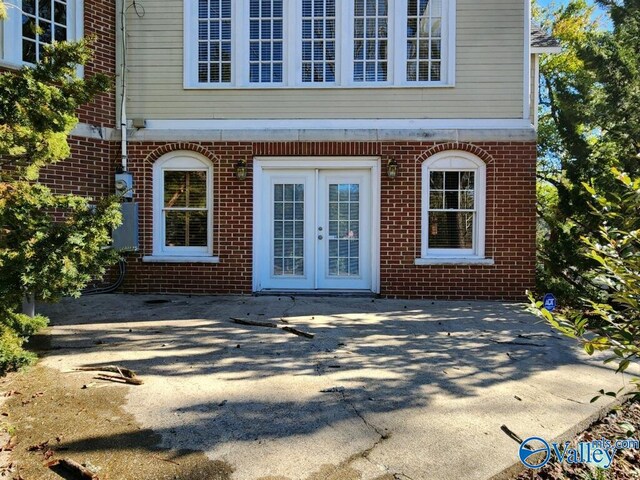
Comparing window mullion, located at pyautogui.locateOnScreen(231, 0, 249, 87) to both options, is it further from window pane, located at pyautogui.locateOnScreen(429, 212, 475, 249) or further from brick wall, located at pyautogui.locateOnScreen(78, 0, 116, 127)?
window pane, located at pyautogui.locateOnScreen(429, 212, 475, 249)

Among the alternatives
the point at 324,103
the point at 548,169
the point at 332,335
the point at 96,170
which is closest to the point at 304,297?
the point at 332,335

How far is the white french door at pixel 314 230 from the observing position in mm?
8773

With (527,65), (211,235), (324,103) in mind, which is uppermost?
(527,65)

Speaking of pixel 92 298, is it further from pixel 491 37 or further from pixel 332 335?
pixel 491 37

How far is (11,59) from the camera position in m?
7.48

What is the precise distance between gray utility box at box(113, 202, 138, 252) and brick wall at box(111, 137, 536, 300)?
0.25 meters

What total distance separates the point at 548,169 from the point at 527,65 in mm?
10890

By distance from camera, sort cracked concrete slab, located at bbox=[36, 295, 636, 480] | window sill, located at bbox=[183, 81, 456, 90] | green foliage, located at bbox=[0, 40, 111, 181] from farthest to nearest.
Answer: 1. window sill, located at bbox=[183, 81, 456, 90]
2. green foliage, located at bbox=[0, 40, 111, 181]
3. cracked concrete slab, located at bbox=[36, 295, 636, 480]

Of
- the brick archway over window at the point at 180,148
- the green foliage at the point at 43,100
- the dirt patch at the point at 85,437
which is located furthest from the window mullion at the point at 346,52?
the dirt patch at the point at 85,437

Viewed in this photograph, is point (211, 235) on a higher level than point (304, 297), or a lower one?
higher

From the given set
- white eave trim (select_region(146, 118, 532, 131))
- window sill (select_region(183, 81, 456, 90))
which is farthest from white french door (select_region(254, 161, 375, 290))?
window sill (select_region(183, 81, 456, 90))

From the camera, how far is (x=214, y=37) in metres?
8.80

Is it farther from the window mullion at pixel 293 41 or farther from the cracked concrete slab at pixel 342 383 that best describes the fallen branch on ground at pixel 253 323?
the window mullion at pixel 293 41

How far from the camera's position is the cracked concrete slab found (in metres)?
2.89
